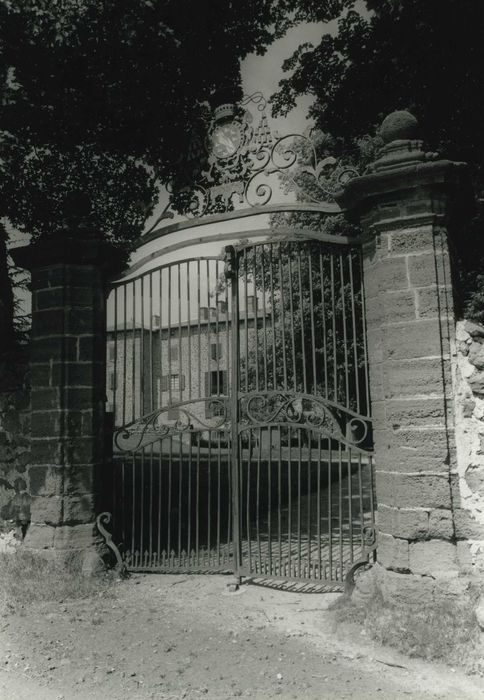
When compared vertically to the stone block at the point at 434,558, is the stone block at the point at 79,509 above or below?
above

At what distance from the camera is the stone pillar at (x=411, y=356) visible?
436 centimetres

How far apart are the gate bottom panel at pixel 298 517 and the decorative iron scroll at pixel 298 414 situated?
111mm

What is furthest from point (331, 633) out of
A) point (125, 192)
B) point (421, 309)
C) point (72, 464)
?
point (125, 192)

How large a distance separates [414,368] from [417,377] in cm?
7

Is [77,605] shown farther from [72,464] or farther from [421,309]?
[421,309]

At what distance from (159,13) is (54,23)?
1416 millimetres

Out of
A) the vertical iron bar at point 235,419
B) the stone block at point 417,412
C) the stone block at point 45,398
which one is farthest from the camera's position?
the stone block at point 45,398

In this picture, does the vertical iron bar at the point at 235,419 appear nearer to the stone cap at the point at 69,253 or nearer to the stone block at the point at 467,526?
the stone cap at the point at 69,253

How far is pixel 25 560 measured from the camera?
5664 mm

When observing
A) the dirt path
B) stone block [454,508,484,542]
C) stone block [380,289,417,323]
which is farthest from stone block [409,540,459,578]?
stone block [380,289,417,323]

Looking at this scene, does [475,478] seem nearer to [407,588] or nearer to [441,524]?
[441,524]

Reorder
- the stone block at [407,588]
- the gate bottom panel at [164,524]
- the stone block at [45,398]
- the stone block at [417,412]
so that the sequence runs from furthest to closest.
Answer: the stone block at [45,398] → the gate bottom panel at [164,524] → the stone block at [417,412] → the stone block at [407,588]

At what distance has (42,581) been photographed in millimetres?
5375

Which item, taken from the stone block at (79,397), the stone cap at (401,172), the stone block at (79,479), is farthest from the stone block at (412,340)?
the stone block at (79,479)
